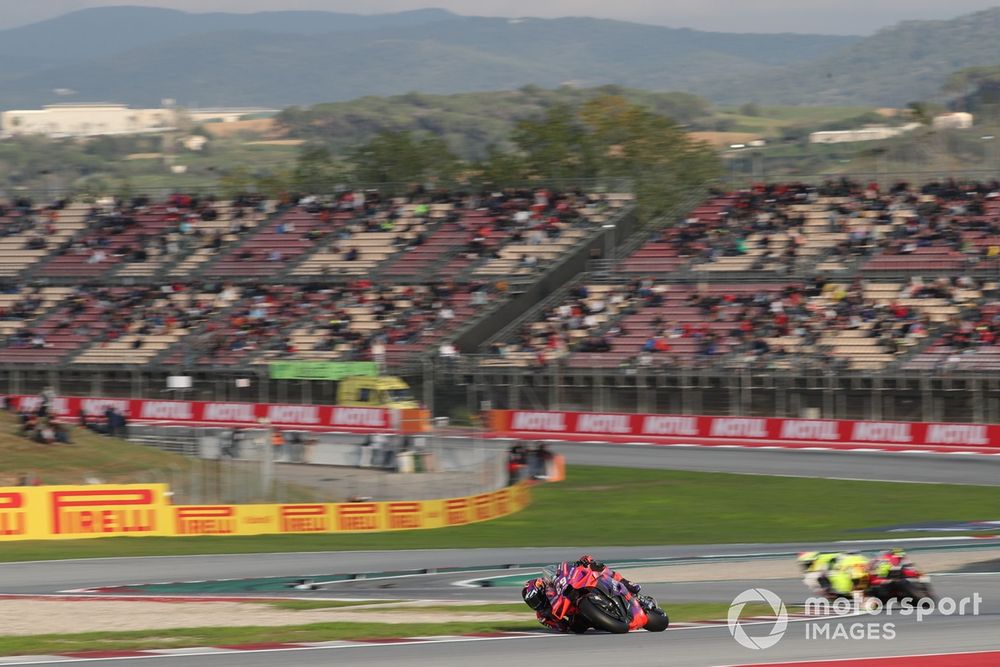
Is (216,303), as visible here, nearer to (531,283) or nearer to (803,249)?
(531,283)

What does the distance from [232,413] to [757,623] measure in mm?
34819

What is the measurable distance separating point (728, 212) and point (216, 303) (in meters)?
19.9

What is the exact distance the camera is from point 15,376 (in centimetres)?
5116

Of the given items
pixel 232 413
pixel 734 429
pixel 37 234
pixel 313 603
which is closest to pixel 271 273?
pixel 232 413

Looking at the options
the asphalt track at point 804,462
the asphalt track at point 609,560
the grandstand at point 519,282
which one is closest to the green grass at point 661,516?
the asphalt track at point 804,462

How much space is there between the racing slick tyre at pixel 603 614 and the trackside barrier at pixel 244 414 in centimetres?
2859

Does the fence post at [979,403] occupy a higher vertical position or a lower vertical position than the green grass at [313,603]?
lower

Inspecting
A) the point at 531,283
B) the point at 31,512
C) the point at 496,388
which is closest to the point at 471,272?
the point at 531,283

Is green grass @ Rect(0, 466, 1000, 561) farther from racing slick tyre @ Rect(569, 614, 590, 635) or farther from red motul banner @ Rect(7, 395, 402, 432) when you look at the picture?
racing slick tyre @ Rect(569, 614, 590, 635)

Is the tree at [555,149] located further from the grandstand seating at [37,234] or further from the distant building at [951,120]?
the grandstand seating at [37,234]

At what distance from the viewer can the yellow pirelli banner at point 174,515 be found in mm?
26031

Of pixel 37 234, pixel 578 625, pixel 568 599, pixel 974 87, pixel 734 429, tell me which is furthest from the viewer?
pixel 974 87

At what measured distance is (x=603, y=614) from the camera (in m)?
14.4

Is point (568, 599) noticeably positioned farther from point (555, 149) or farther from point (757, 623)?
point (555, 149)
